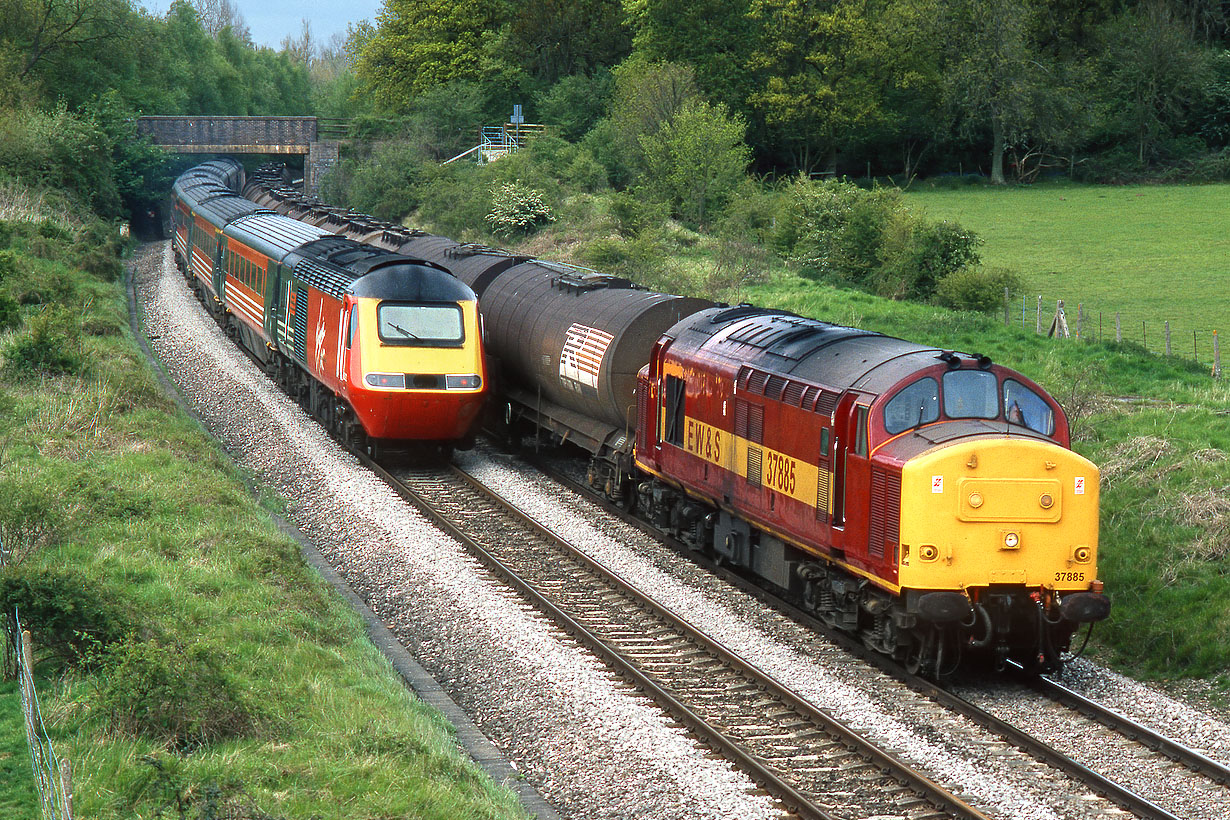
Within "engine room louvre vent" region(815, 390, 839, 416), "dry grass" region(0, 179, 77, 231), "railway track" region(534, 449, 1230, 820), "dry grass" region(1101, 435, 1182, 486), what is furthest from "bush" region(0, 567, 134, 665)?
"dry grass" region(0, 179, 77, 231)

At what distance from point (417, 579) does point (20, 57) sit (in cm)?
5901

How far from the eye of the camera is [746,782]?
1022cm

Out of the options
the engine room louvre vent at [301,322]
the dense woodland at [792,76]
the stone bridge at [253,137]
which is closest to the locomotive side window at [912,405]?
the engine room louvre vent at [301,322]

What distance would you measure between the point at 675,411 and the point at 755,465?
271 centimetres

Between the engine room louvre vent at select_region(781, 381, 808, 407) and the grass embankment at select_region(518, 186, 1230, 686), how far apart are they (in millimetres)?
4591

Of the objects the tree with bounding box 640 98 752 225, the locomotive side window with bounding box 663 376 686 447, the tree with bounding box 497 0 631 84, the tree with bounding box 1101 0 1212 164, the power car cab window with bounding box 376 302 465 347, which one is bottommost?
the locomotive side window with bounding box 663 376 686 447

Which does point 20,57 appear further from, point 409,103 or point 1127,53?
point 1127,53

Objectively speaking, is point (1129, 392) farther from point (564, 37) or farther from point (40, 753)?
point (564, 37)

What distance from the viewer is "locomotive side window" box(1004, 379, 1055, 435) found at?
12641 millimetres

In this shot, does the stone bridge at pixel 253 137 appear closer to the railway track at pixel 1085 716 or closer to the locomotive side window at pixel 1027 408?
the railway track at pixel 1085 716

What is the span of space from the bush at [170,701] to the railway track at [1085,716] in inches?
256

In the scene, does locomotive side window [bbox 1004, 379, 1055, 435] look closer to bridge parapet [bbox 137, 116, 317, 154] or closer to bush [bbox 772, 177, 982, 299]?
bush [bbox 772, 177, 982, 299]

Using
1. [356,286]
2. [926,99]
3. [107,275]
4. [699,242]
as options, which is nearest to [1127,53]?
[926,99]

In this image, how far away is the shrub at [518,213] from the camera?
5050cm
